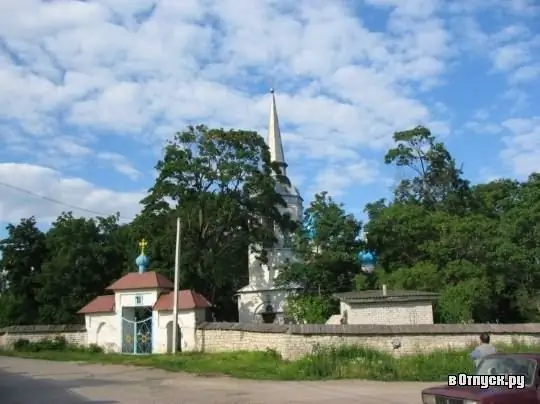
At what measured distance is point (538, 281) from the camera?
3872 cm

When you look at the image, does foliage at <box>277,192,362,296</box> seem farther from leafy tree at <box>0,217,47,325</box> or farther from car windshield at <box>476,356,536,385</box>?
car windshield at <box>476,356,536,385</box>

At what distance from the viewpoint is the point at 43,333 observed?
31.8m

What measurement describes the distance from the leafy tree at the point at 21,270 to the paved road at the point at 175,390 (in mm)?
25692

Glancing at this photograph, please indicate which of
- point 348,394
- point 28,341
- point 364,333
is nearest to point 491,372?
point 348,394

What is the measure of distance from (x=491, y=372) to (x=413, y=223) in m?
31.2

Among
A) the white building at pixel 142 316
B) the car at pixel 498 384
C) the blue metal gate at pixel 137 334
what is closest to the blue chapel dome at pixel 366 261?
the white building at pixel 142 316

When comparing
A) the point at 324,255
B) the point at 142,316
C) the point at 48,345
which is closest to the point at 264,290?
the point at 324,255

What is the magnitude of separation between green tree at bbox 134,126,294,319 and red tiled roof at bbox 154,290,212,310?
11.1m

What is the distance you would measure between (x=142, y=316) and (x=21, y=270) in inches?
774

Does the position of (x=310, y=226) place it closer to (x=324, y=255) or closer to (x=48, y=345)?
(x=324, y=255)

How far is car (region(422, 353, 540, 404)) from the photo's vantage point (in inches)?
332

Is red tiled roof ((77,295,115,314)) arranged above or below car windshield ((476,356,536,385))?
above

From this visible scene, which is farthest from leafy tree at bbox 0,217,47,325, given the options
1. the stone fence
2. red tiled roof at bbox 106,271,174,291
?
the stone fence

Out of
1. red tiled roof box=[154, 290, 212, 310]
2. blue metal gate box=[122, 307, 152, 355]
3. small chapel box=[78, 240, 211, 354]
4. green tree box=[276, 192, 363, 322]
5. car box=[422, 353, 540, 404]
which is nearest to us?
car box=[422, 353, 540, 404]
